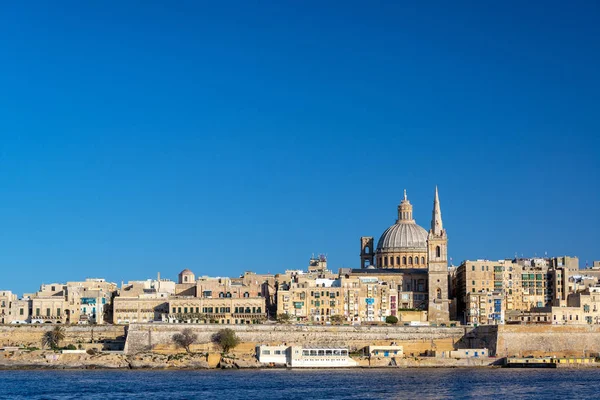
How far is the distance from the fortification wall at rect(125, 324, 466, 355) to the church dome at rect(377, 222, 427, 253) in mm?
23294

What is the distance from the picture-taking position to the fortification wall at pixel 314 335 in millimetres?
89250

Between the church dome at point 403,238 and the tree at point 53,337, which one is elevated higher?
the church dome at point 403,238

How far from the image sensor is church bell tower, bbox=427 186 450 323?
101000 mm

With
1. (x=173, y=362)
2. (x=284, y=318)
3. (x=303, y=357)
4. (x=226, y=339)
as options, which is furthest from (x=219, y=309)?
(x=303, y=357)

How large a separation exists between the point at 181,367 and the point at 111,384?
16667 mm

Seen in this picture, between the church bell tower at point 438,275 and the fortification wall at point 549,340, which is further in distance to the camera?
Answer: the church bell tower at point 438,275

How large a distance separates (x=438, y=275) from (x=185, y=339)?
26143 mm

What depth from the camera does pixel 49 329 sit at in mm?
94625

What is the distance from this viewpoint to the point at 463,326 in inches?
3649

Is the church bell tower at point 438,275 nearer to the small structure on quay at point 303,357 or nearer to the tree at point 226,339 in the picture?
the small structure on quay at point 303,357

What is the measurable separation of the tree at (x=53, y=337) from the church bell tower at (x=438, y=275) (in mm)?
31710

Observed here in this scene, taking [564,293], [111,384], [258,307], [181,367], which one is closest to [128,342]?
[181,367]

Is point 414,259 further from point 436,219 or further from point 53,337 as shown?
point 53,337

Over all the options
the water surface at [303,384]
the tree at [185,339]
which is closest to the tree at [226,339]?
the tree at [185,339]
